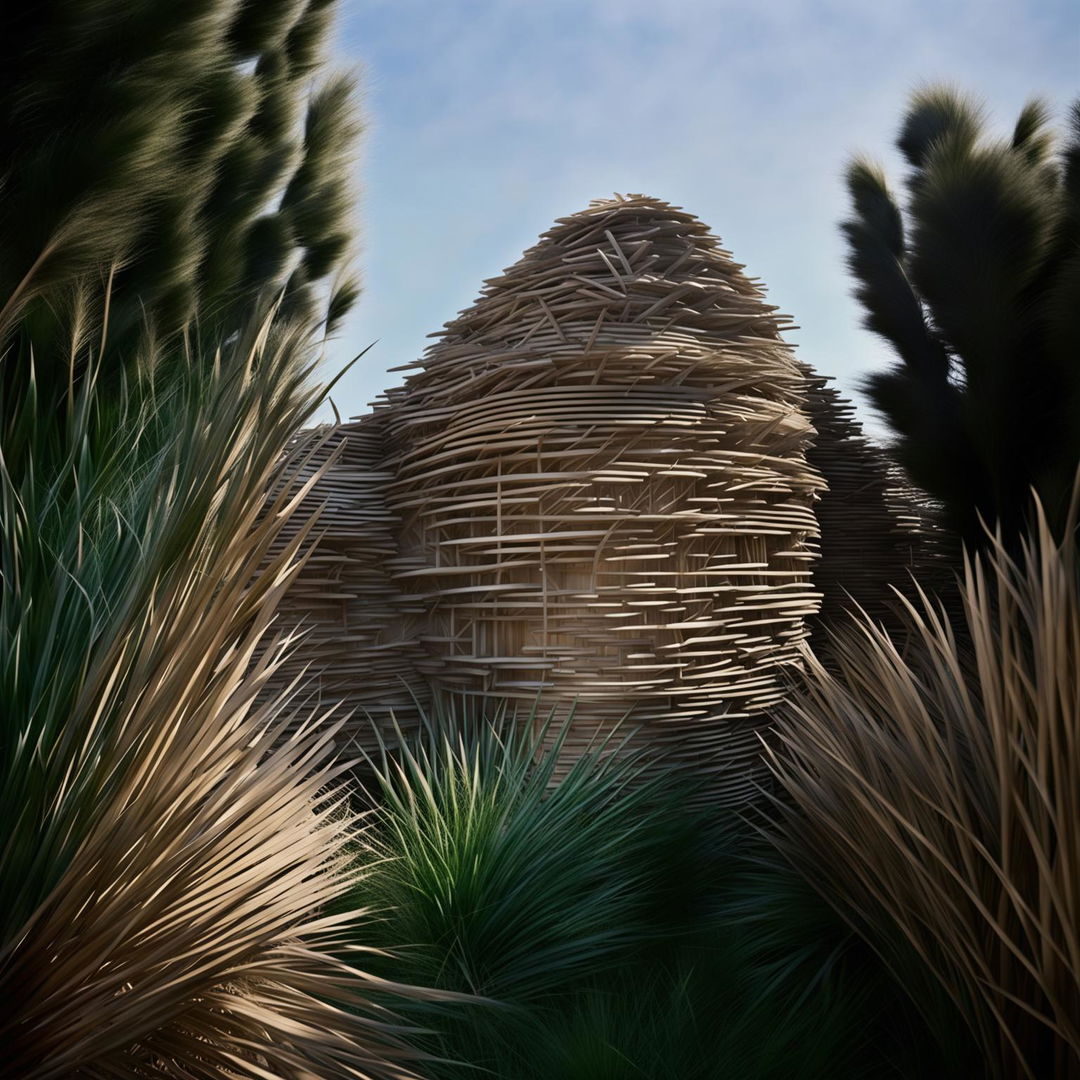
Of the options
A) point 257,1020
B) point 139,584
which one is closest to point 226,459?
point 139,584

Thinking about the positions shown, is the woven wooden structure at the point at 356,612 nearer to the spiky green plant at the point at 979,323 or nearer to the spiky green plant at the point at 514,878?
the spiky green plant at the point at 514,878

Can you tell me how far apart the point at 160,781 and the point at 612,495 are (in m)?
1.68

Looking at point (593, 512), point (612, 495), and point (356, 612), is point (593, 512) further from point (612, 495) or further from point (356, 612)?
point (356, 612)

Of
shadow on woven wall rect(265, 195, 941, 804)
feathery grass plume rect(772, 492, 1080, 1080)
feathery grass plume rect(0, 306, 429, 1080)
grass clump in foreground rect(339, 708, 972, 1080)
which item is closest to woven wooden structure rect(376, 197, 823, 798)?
shadow on woven wall rect(265, 195, 941, 804)

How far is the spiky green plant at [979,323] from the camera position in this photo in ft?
8.20

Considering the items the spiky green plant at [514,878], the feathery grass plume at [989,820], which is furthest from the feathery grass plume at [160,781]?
the feathery grass plume at [989,820]

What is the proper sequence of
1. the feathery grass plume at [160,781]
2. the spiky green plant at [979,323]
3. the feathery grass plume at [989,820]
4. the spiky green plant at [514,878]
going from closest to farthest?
the feathery grass plume at [160,781] → the feathery grass plume at [989,820] → the spiky green plant at [514,878] → the spiky green plant at [979,323]

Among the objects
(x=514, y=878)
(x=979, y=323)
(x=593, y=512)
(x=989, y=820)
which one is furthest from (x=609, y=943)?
(x=979, y=323)

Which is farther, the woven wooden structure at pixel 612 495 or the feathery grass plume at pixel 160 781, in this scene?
the woven wooden structure at pixel 612 495

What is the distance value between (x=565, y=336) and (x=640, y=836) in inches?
56.7

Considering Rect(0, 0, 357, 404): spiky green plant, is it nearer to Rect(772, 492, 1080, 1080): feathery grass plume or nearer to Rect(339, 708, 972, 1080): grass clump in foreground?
Rect(339, 708, 972, 1080): grass clump in foreground

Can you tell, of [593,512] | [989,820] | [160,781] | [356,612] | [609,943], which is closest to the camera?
[160,781]

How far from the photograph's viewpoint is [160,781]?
104 centimetres

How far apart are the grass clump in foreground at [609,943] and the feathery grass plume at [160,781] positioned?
42cm
